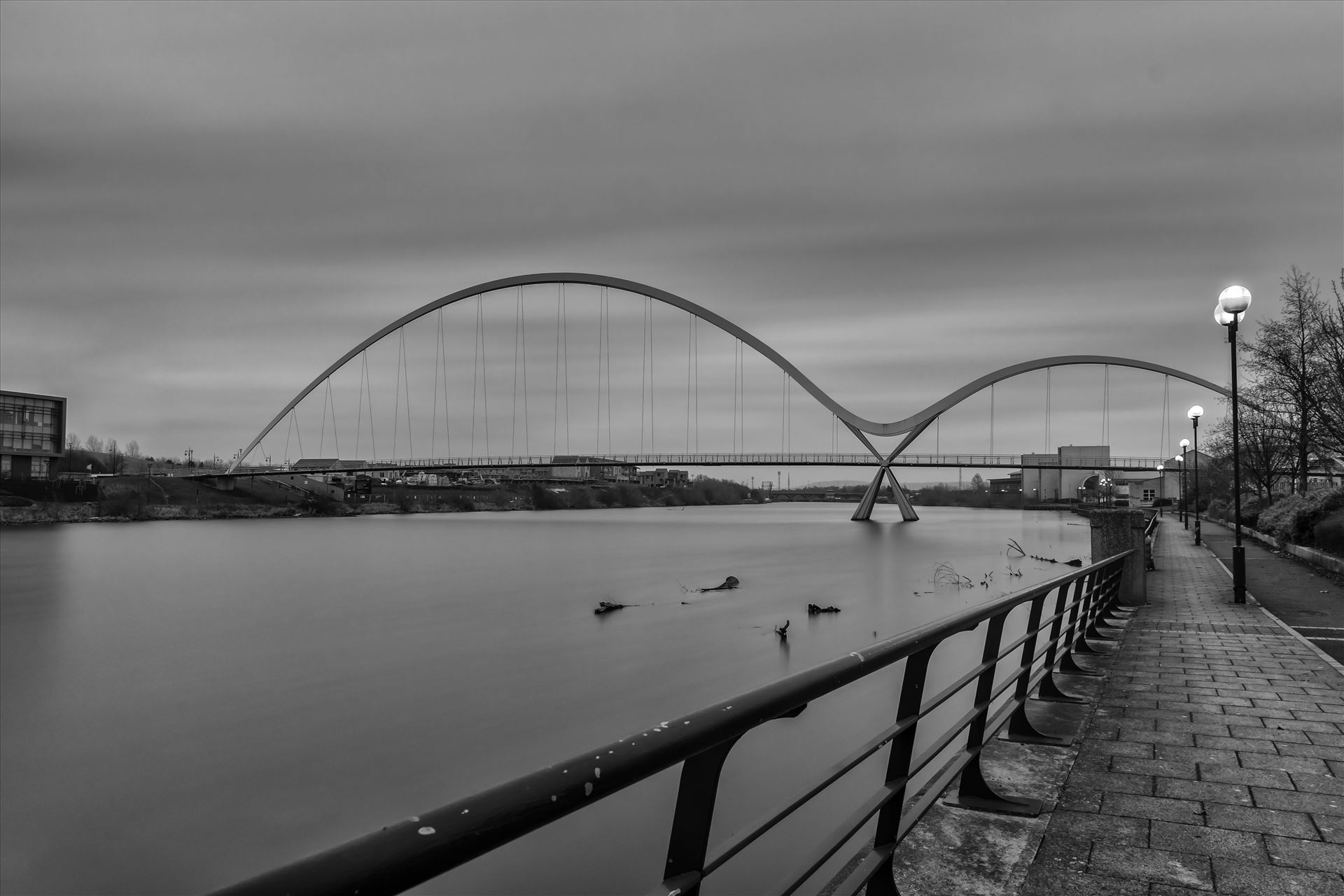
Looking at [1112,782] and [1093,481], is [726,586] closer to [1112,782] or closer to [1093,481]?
[1112,782]

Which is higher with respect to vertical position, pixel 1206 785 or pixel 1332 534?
pixel 1332 534

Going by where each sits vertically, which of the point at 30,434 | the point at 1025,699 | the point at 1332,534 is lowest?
the point at 1025,699

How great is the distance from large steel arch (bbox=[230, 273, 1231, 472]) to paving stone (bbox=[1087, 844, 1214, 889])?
66129 mm

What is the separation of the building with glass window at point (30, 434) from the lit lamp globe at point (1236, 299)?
289ft

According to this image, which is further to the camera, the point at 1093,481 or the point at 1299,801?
the point at 1093,481

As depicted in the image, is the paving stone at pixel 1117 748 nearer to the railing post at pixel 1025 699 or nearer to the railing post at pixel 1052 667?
the railing post at pixel 1025 699

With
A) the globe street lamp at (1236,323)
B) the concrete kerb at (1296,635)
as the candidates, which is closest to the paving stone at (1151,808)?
the concrete kerb at (1296,635)

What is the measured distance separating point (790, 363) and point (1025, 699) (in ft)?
219

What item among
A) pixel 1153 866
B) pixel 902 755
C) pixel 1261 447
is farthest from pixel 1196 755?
pixel 1261 447

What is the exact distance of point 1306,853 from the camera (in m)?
3.30

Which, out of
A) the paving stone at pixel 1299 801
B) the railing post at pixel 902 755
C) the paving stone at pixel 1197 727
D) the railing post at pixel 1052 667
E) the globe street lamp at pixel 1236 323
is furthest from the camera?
the globe street lamp at pixel 1236 323

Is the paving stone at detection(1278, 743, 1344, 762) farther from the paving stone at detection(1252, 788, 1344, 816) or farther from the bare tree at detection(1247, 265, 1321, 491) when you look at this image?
the bare tree at detection(1247, 265, 1321, 491)

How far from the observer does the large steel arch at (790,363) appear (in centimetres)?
6925

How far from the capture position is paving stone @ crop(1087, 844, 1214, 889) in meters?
3.05
